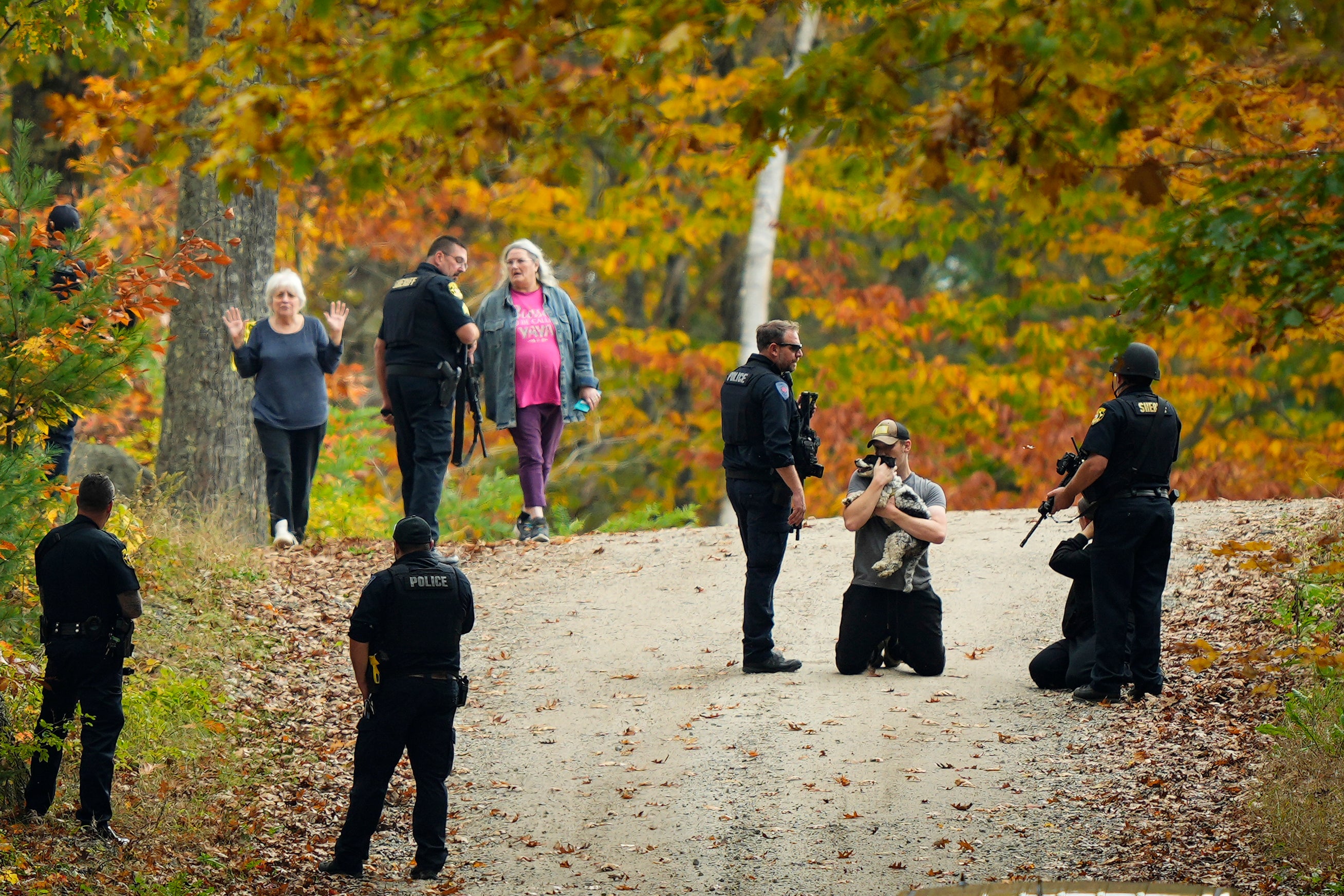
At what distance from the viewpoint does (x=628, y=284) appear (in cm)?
2233

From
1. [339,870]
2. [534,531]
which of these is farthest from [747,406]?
[534,531]

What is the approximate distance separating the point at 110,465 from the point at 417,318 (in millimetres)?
3626

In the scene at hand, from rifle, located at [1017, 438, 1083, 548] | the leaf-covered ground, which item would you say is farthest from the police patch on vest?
rifle, located at [1017, 438, 1083, 548]

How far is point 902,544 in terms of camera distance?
8.25 m

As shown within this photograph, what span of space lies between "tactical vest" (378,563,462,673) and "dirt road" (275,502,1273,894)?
1088 millimetres

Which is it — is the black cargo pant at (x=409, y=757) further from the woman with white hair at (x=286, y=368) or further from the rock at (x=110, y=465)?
the rock at (x=110, y=465)

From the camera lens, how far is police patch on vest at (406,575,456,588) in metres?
6.12

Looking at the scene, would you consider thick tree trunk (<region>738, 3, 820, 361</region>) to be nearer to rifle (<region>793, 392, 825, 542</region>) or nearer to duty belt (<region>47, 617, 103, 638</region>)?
rifle (<region>793, 392, 825, 542</region>)

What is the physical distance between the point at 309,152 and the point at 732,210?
1479 centimetres

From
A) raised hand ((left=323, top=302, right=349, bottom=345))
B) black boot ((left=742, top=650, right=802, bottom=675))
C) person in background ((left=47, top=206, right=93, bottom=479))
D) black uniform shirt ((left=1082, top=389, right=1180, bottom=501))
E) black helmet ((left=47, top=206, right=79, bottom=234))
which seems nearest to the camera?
black uniform shirt ((left=1082, top=389, right=1180, bottom=501))

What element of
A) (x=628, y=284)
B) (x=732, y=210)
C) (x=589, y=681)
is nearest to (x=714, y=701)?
(x=589, y=681)

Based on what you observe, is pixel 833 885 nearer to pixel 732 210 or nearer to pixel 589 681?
pixel 589 681

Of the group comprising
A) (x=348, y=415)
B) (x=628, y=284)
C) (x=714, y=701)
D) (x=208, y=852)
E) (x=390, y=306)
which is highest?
(x=628, y=284)

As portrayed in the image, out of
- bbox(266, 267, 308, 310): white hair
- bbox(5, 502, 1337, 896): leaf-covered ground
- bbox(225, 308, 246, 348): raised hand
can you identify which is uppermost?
bbox(266, 267, 308, 310): white hair
